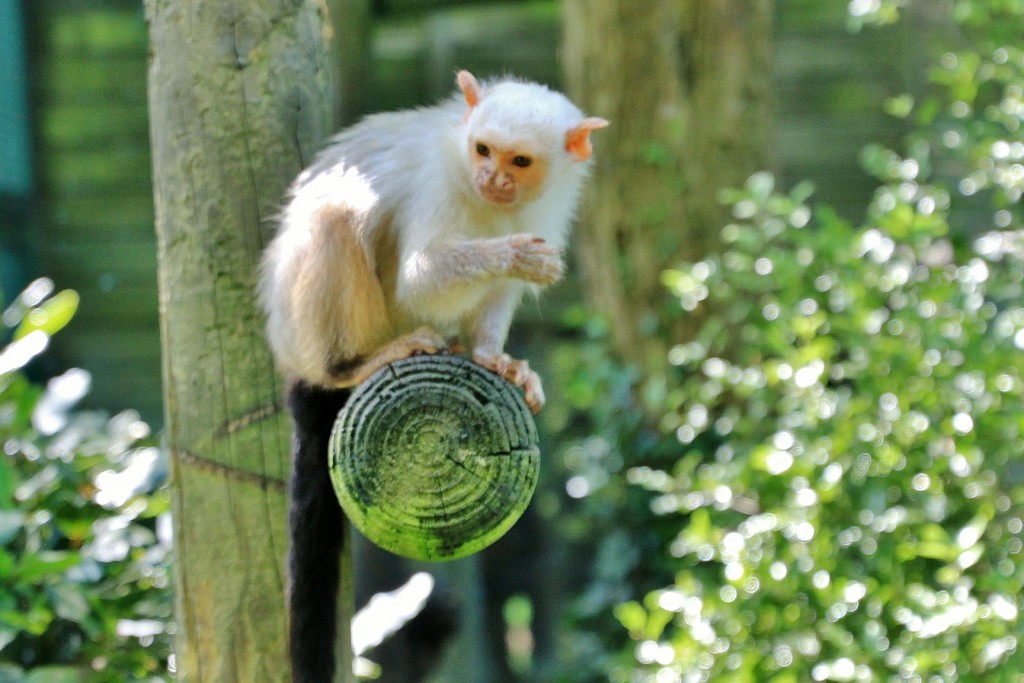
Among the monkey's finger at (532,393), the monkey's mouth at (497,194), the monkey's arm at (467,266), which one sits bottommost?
the monkey's finger at (532,393)

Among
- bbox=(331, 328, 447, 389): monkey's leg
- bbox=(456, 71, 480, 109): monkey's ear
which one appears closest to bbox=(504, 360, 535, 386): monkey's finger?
bbox=(331, 328, 447, 389): monkey's leg

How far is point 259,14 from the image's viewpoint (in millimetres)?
2721

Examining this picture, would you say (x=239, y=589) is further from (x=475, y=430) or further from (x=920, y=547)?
(x=920, y=547)

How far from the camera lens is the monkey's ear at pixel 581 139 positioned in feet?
9.79

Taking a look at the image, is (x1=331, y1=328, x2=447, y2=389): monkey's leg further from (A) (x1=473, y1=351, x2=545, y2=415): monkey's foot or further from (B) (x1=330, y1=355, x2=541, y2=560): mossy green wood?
(B) (x1=330, y1=355, x2=541, y2=560): mossy green wood

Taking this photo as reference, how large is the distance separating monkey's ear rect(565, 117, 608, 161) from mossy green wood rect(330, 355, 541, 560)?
3.23ft

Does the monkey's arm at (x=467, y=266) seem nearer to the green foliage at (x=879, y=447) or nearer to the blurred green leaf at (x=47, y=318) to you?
the green foliage at (x=879, y=447)

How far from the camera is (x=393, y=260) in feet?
9.75

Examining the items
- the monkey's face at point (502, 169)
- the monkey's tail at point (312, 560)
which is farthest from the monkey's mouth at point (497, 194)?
the monkey's tail at point (312, 560)

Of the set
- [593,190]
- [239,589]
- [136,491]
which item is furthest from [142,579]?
[593,190]

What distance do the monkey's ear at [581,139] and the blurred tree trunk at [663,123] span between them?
2027 mm

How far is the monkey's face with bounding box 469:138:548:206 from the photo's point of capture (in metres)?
2.84

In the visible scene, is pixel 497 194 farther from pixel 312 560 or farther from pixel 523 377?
pixel 312 560

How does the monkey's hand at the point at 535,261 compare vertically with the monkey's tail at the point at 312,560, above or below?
above
